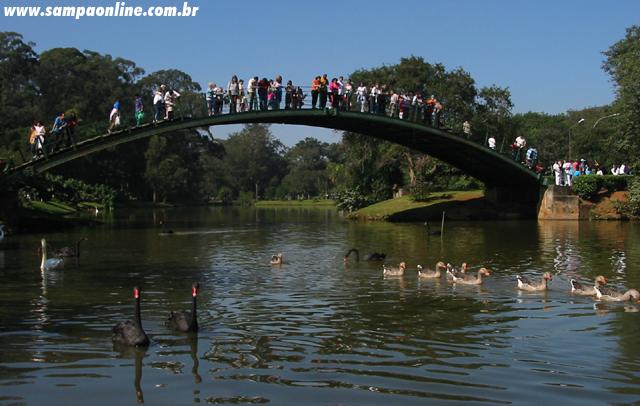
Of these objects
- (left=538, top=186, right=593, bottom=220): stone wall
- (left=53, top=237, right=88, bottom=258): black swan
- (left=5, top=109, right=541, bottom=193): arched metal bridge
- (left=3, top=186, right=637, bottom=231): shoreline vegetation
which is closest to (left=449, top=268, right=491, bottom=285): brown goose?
(left=53, top=237, right=88, bottom=258): black swan

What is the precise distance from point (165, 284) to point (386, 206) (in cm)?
4341

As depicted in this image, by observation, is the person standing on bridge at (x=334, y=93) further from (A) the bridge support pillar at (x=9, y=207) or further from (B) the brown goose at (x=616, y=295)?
(B) the brown goose at (x=616, y=295)

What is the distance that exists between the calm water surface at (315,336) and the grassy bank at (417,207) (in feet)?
103

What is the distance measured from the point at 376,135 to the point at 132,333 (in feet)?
145

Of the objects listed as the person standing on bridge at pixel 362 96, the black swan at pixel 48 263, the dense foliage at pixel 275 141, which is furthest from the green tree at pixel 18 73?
the black swan at pixel 48 263

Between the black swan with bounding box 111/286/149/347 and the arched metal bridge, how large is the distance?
25.7m

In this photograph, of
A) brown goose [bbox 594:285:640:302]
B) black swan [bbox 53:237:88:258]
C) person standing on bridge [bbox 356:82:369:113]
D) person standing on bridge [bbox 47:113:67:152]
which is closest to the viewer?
brown goose [bbox 594:285:640:302]

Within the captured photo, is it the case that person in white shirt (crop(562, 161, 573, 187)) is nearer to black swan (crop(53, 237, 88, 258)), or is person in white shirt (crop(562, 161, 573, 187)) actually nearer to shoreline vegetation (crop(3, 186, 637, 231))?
shoreline vegetation (crop(3, 186, 637, 231))

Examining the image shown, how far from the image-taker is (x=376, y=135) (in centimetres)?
5684

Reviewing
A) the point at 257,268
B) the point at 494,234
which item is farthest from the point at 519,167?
the point at 257,268

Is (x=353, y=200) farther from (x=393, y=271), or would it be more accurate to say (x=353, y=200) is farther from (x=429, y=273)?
(x=429, y=273)

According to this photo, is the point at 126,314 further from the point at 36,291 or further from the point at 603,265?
the point at 603,265

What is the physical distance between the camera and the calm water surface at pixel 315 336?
36.8 feet

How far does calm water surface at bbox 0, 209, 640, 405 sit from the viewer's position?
11.2 meters
